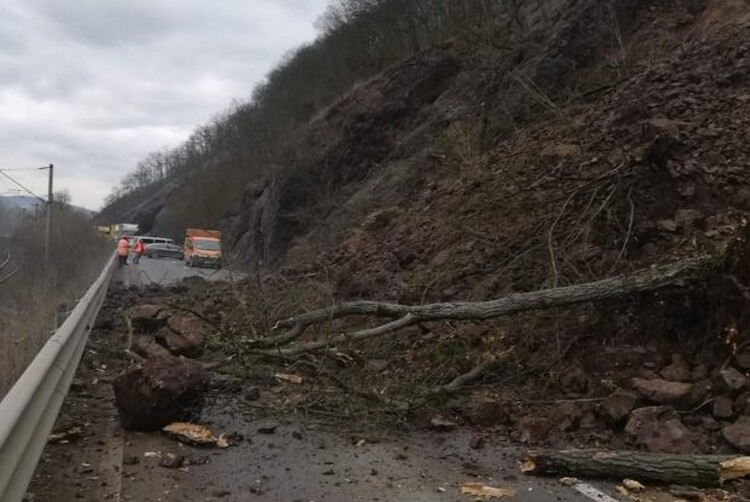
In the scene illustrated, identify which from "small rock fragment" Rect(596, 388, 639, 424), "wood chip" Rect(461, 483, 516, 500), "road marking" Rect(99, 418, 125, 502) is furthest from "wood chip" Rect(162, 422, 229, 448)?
"small rock fragment" Rect(596, 388, 639, 424)

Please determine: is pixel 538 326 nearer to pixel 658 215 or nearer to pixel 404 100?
pixel 658 215

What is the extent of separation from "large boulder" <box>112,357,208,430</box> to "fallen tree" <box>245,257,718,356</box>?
1461 millimetres

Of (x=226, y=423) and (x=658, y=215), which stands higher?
(x=658, y=215)

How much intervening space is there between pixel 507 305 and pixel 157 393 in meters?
3.32

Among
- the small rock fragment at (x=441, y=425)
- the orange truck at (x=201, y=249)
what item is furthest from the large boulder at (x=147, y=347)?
the orange truck at (x=201, y=249)

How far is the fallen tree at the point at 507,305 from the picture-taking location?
269 inches

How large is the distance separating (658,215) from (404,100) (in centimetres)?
1947

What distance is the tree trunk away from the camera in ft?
15.8

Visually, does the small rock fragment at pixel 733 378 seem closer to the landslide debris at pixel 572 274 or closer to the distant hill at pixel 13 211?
the landslide debris at pixel 572 274

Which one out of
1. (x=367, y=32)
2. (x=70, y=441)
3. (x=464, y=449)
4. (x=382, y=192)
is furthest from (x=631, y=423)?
(x=367, y=32)

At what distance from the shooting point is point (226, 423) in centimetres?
627

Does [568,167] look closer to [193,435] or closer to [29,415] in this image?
[193,435]

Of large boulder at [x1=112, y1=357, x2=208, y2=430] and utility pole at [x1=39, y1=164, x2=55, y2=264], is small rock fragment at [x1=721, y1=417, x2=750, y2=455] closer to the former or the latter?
large boulder at [x1=112, y1=357, x2=208, y2=430]

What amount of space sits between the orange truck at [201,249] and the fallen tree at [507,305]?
31892 millimetres
